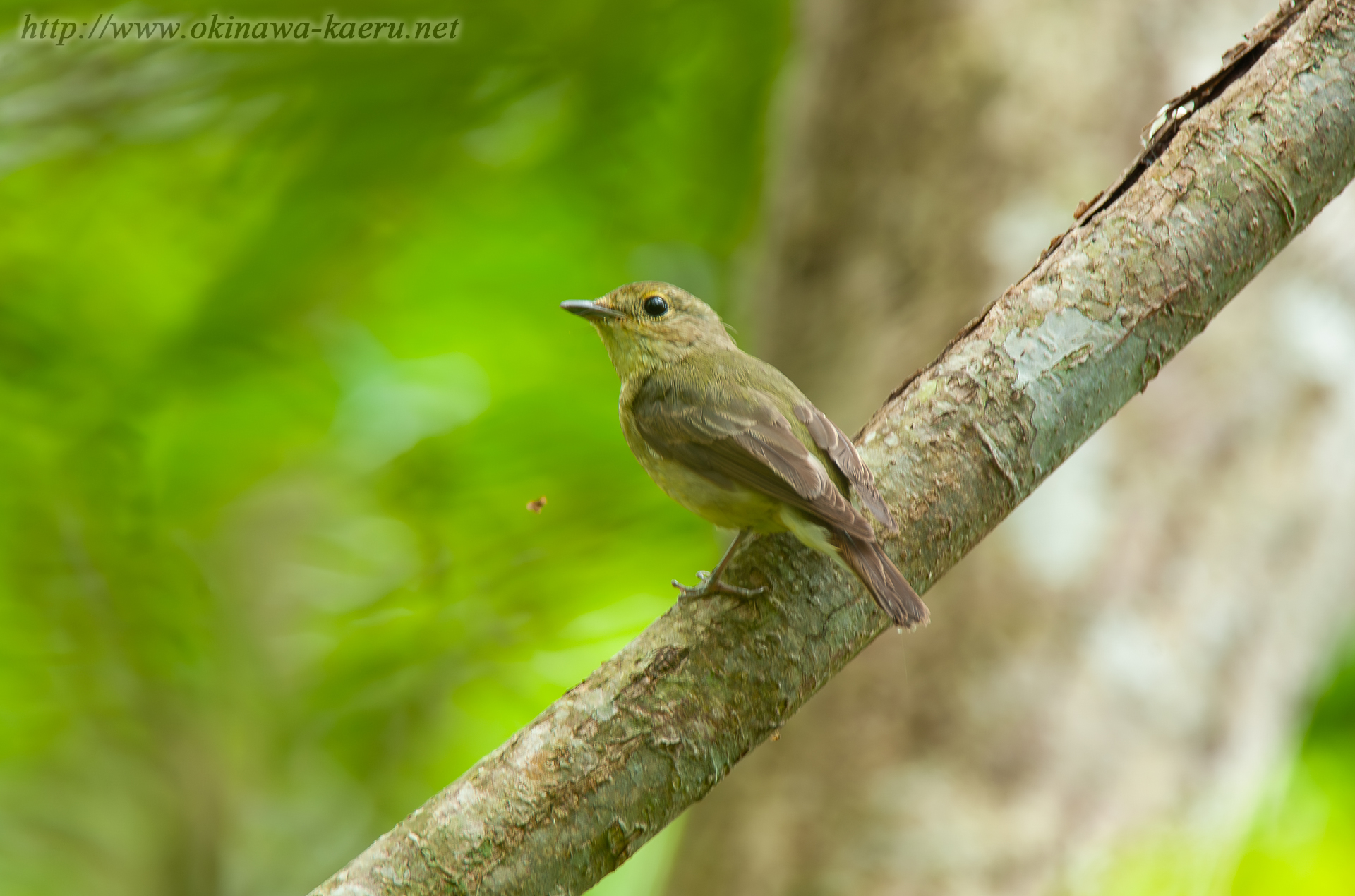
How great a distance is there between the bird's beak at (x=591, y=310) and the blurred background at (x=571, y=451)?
1156mm

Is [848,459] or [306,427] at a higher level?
[306,427]

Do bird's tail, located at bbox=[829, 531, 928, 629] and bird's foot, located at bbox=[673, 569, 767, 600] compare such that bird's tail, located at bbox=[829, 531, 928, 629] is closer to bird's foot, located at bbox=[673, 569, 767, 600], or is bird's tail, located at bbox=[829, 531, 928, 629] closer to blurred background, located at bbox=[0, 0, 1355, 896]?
bird's foot, located at bbox=[673, 569, 767, 600]

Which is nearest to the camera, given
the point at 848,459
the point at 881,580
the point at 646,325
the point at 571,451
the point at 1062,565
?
the point at 881,580

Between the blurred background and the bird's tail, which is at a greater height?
the blurred background

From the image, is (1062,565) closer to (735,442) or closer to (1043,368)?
(735,442)

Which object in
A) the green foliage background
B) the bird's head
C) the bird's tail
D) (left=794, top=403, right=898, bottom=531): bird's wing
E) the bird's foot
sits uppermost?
the green foliage background

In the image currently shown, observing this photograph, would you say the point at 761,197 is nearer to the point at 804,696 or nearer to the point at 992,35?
the point at 992,35

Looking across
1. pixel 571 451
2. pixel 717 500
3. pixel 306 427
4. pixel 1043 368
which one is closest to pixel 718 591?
pixel 717 500

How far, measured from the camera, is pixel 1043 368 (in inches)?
78.0

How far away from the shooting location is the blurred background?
138 inches

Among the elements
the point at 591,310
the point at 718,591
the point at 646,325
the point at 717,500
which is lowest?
the point at 718,591

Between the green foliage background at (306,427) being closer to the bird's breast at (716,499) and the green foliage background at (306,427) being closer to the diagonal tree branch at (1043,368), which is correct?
the bird's breast at (716,499)

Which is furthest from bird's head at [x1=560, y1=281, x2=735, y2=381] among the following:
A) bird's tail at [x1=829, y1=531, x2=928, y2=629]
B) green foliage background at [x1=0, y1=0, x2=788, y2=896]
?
green foliage background at [x1=0, y1=0, x2=788, y2=896]

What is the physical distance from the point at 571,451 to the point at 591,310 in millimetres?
1823
